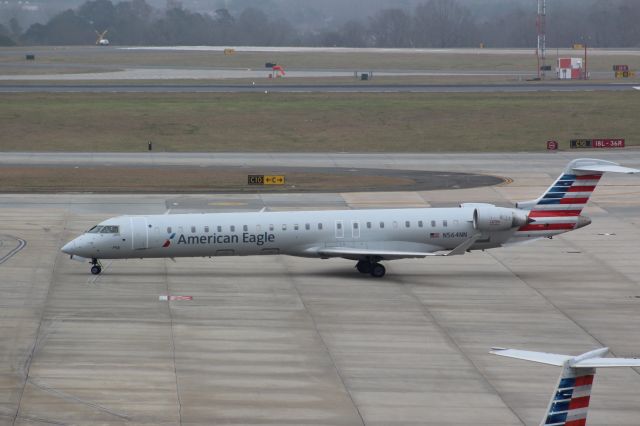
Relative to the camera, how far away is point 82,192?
230ft

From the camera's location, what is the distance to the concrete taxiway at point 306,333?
30.4m

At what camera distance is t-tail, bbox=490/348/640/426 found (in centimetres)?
1984

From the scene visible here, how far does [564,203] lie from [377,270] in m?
8.28

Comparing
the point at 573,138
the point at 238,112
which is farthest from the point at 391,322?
the point at 238,112

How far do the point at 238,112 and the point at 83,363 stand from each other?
75.0 metres

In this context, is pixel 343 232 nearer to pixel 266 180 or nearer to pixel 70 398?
pixel 70 398

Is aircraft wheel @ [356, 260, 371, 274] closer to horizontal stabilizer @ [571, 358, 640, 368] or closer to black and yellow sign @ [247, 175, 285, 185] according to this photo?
black and yellow sign @ [247, 175, 285, 185]

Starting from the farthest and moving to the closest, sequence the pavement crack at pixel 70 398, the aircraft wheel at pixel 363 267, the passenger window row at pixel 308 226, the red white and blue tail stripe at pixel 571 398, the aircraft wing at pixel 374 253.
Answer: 1. the aircraft wheel at pixel 363 267
2. the aircraft wing at pixel 374 253
3. the passenger window row at pixel 308 226
4. the pavement crack at pixel 70 398
5. the red white and blue tail stripe at pixel 571 398

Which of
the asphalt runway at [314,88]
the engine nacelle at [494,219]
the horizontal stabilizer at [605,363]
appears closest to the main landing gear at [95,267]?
the engine nacelle at [494,219]

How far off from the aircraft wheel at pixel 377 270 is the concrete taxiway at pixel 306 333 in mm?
570

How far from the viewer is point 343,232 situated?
4741 cm

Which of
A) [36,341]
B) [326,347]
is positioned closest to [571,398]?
[326,347]

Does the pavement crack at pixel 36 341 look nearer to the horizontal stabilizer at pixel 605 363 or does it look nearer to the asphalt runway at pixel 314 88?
the horizontal stabilizer at pixel 605 363

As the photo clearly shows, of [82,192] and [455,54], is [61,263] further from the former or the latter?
[455,54]
